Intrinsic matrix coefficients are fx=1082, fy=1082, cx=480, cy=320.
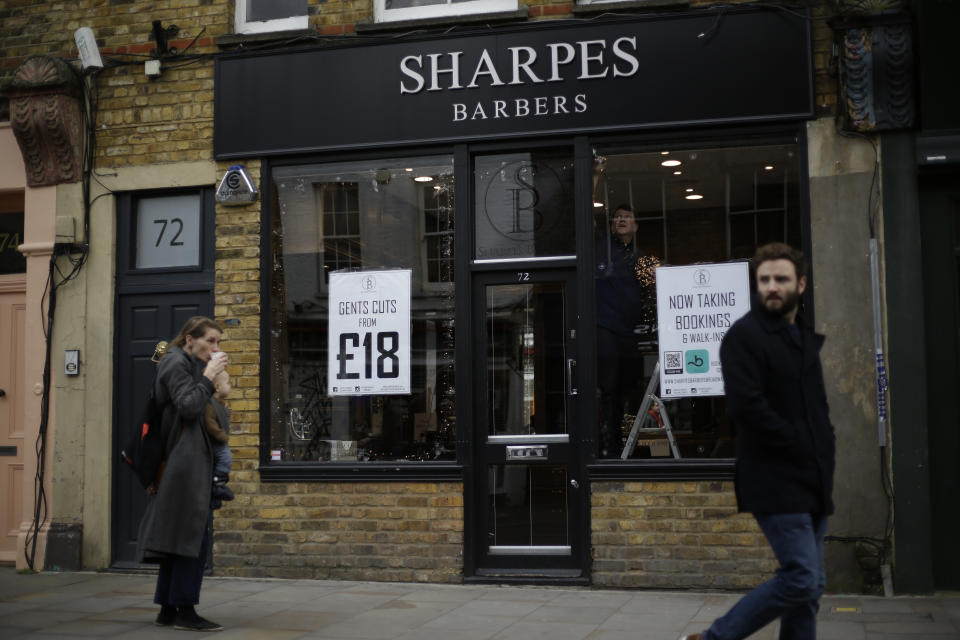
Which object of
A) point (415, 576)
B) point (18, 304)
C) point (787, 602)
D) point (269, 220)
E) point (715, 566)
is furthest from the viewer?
point (18, 304)

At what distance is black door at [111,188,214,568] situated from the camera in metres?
9.08

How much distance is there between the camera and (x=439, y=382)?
8.48 meters

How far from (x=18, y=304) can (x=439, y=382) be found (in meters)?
4.14

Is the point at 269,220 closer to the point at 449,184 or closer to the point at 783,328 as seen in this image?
the point at 449,184

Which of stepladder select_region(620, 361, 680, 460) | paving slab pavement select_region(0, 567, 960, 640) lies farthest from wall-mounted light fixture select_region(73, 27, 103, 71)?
stepladder select_region(620, 361, 680, 460)

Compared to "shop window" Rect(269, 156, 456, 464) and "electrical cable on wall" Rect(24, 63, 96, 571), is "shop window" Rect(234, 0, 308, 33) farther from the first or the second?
"electrical cable on wall" Rect(24, 63, 96, 571)

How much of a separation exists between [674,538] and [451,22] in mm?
4267

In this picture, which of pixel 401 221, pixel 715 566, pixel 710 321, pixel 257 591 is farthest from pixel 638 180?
pixel 257 591

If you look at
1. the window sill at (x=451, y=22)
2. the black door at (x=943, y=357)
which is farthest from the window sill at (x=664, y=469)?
the window sill at (x=451, y=22)

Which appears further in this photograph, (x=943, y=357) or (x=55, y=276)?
(x=55, y=276)

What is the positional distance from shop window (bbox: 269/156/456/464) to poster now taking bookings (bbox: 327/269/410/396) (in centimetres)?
4

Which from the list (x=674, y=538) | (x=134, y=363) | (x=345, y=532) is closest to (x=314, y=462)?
(x=345, y=532)

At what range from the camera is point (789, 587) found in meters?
4.59

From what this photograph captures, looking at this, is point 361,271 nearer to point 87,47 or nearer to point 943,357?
point 87,47
